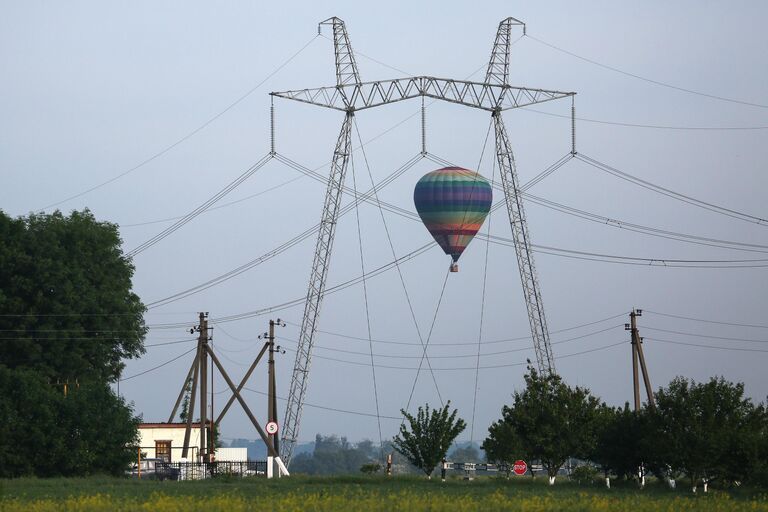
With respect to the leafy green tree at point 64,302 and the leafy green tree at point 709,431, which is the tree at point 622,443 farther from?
the leafy green tree at point 64,302

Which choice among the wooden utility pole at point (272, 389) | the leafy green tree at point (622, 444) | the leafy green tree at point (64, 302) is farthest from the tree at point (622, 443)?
the leafy green tree at point (64, 302)

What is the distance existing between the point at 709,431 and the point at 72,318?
46.5 metres

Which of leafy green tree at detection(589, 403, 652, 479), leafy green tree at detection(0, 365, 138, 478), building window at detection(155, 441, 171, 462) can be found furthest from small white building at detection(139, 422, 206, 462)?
leafy green tree at detection(589, 403, 652, 479)

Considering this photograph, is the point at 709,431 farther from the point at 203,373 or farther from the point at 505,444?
the point at 203,373

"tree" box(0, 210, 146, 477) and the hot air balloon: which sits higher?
the hot air balloon

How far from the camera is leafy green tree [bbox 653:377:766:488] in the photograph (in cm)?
6850

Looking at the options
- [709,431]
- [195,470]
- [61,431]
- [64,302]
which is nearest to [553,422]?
[709,431]

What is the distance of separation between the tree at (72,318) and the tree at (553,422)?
77.7 feet

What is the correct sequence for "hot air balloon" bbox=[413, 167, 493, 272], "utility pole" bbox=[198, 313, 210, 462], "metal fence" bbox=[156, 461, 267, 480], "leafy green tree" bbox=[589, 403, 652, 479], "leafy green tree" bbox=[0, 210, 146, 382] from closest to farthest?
"leafy green tree" bbox=[589, 403, 652, 479] < "metal fence" bbox=[156, 461, 267, 480] < "utility pole" bbox=[198, 313, 210, 462] < "leafy green tree" bbox=[0, 210, 146, 382] < "hot air balloon" bbox=[413, 167, 493, 272]

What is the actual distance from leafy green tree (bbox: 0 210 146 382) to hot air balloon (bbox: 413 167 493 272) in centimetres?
2362

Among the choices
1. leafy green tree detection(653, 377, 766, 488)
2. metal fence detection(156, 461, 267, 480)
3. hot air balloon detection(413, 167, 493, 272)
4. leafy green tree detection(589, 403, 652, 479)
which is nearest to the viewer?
leafy green tree detection(653, 377, 766, 488)

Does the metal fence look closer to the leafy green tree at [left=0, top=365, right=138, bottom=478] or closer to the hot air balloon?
the leafy green tree at [left=0, top=365, right=138, bottom=478]

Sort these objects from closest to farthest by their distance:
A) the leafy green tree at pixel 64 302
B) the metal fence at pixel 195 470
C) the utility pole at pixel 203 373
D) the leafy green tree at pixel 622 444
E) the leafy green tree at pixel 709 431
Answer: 1. the leafy green tree at pixel 709 431
2. the leafy green tree at pixel 622 444
3. the metal fence at pixel 195 470
4. the utility pole at pixel 203 373
5. the leafy green tree at pixel 64 302

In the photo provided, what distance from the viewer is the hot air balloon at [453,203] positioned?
99.1 metres
